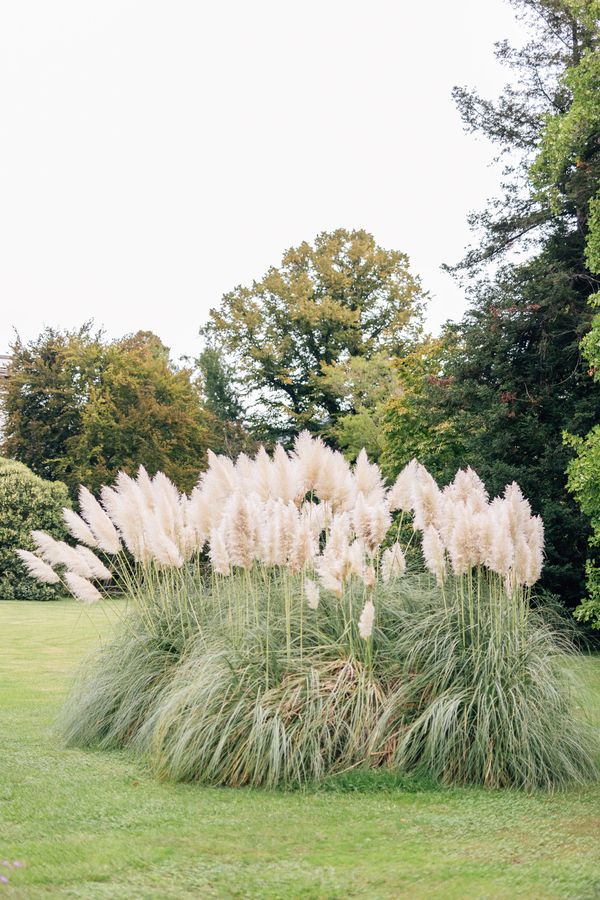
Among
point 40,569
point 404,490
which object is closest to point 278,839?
point 404,490

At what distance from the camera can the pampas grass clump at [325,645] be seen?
17.4 ft

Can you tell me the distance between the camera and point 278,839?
4352 mm

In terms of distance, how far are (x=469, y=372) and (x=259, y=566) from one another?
845cm

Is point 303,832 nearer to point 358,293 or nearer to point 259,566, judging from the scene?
point 259,566

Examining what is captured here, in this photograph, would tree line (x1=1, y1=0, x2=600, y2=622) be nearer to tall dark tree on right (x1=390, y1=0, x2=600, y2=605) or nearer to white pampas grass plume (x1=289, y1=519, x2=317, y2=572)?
tall dark tree on right (x1=390, y1=0, x2=600, y2=605)

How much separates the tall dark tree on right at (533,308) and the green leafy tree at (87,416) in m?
16.5

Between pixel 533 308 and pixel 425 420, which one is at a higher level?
pixel 533 308

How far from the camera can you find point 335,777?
17.4 feet

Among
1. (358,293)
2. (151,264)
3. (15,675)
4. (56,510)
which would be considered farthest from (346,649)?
(358,293)

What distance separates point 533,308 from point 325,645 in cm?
922

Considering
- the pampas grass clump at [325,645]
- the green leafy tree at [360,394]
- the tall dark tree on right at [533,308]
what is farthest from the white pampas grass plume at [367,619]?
the green leafy tree at [360,394]

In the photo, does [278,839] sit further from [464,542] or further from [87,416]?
[87,416]

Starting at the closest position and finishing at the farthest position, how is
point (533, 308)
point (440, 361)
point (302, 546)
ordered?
point (302, 546) < point (533, 308) < point (440, 361)

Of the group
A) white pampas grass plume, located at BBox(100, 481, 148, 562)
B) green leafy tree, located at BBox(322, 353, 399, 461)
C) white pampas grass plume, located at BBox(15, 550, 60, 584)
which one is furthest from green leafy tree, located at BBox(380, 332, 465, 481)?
white pampas grass plume, located at BBox(15, 550, 60, 584)
